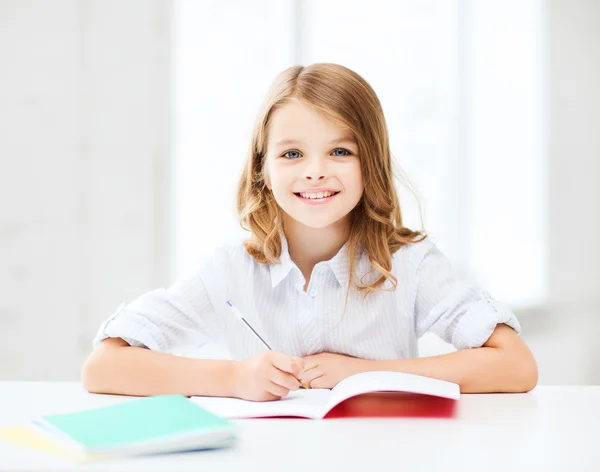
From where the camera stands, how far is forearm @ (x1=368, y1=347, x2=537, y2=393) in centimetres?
117

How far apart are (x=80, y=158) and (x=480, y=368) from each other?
7.45 feet

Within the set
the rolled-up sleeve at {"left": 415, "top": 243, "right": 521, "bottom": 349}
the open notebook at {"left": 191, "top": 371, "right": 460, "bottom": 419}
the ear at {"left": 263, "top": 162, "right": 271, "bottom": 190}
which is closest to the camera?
the open notebook at {"left": 191, "top": 371, "right": 460, "bottom": 419}

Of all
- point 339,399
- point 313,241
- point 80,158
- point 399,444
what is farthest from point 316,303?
→ point 80,158

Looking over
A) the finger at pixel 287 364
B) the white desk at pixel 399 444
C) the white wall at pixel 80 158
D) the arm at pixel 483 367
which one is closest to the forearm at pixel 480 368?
the arm at pixel 483 367

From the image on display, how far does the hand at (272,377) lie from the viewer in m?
1.03

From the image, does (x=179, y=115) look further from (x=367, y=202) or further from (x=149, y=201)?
(x=367, y=202)

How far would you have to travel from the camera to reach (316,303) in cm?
146

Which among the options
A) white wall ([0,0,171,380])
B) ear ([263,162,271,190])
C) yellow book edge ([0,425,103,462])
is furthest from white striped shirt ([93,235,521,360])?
white wall ([0,0,171,380])

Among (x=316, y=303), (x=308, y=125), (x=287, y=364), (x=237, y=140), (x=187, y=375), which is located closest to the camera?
(x=287, y=364)

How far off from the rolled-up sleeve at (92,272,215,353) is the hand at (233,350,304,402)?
0.94ft

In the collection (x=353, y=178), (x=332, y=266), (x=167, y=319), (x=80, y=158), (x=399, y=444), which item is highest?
(x=80, y=158)

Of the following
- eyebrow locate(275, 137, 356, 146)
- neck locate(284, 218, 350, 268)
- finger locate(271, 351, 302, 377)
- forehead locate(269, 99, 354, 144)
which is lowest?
finger locate(271, 351, 302, 377)

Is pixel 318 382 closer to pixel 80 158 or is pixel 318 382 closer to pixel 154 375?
pixel 154 375

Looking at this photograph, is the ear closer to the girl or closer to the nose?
the girl
